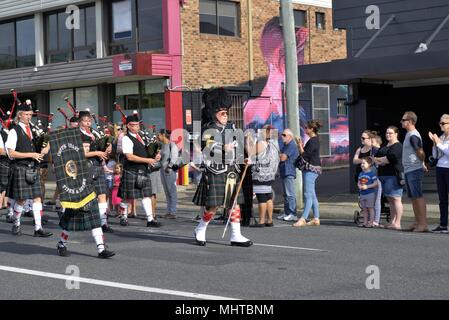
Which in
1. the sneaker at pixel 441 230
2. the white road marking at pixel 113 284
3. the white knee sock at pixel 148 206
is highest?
the white knee sock at pixel 148 206

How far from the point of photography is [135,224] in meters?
13.9

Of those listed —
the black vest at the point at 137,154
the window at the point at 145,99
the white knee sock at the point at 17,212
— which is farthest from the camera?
the window at the point at 145,99

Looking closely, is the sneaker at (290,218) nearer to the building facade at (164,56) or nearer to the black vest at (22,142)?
the black vest at (22,142)

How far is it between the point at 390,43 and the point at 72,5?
37.8ft

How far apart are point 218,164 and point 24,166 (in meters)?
3.44

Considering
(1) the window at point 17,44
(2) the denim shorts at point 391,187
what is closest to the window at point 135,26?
(1) the window at point 17,44

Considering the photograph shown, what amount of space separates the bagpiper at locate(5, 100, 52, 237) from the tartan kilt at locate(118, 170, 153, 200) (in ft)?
5.06

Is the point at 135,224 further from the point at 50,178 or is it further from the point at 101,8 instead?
the point at 50,178

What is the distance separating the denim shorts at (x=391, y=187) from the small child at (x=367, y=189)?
0.51 ft

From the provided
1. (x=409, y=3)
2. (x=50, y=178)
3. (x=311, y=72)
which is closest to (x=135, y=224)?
(x=311, y=72)

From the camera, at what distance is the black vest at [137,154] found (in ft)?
41.8

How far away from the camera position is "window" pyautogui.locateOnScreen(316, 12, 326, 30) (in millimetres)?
27375

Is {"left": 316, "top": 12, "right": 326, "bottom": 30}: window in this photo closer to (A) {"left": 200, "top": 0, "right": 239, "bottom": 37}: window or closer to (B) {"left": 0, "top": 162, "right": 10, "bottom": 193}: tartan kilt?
(A) {"left": 200, "top": 0, "right": 239, "bottom": 37}: window
